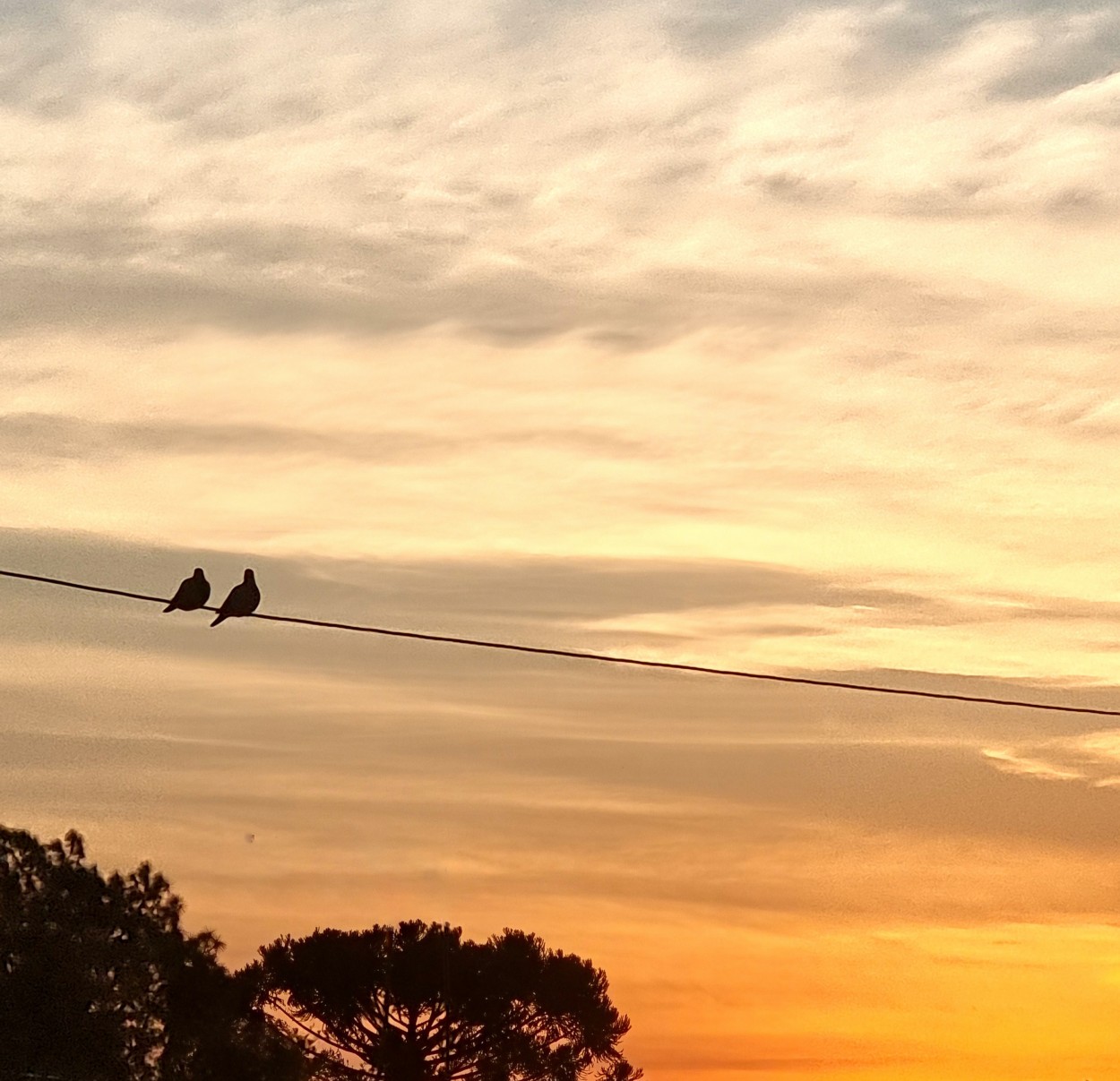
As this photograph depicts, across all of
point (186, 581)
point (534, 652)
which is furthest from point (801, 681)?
point (186, 581)

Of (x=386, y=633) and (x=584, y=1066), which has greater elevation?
(x=386, y=633)

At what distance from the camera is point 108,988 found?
199 ft

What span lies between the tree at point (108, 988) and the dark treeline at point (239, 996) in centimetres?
5

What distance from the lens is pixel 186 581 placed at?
29.4m

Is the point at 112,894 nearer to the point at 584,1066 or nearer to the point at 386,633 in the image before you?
the point at 584,1066

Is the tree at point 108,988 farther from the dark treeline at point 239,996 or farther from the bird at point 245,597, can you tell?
the bird at point 245,597

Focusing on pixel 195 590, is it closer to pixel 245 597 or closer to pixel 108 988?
pixel 245 597

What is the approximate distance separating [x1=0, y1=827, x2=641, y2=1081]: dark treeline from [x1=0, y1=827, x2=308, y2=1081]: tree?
54 millimetres

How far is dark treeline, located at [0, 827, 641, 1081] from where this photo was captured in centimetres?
5941

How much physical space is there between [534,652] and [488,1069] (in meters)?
63.7

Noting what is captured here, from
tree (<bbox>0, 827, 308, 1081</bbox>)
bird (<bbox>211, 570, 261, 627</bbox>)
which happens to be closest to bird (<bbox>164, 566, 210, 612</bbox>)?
bird (<bbox>211, 570, 261, 627</bbox>)

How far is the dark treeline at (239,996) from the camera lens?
59.4m

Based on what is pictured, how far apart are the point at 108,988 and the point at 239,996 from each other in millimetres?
9875

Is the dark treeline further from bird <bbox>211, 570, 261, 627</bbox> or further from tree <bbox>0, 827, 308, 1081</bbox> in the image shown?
bird <bbox>211, 570, 261, 627</bbox>
